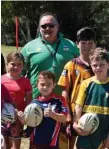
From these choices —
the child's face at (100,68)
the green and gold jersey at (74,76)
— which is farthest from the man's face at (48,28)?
the child's face at (100,68)

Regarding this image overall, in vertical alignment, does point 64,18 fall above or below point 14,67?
below

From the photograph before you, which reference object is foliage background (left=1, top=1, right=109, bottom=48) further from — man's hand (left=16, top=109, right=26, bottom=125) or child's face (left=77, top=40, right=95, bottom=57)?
man's hand (left=16, top=109, right=26, bottom=125)

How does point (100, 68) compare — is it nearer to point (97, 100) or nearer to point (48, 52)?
point (97, 100)

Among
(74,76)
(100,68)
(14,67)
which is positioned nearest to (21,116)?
(14,67)

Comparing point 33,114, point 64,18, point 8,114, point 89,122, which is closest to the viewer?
point 89,122

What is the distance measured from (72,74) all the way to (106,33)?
36959 millimetres

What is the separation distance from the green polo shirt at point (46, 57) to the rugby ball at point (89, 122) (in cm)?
105

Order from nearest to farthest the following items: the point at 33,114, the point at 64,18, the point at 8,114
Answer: the point at 33,114, the point at 8,114, the point at 64,18

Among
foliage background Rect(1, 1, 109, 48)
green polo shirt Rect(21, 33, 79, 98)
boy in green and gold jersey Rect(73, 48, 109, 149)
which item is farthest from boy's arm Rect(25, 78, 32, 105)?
foliage background Rect(1, 1, 109, 48)

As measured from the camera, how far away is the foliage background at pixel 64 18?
140 feet

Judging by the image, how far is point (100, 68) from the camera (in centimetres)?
461

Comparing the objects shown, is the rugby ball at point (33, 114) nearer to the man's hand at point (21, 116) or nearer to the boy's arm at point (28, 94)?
the man's hand at point (21, 116)

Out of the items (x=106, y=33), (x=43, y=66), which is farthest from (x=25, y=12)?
(x=43, y=66)

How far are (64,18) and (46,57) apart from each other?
124 ft
